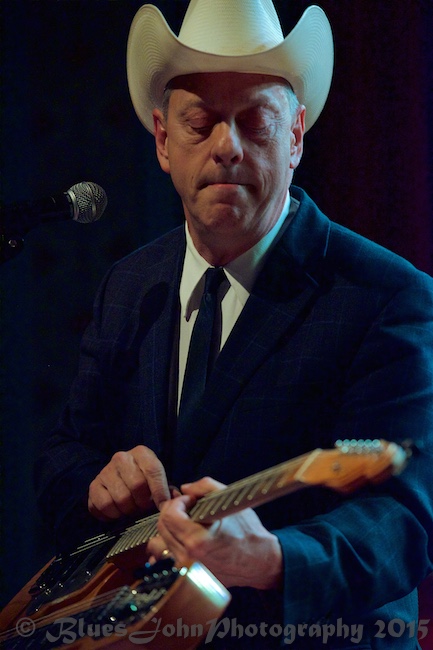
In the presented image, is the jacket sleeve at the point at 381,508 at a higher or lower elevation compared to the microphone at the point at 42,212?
lower

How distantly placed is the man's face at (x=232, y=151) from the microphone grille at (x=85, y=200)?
0.64ft

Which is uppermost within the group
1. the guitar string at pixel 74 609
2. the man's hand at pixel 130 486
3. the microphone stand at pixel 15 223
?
the microphone stand at pixel 15 223

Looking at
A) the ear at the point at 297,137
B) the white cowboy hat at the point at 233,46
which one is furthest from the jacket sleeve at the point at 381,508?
the white cowboy hat at the point at 233,46

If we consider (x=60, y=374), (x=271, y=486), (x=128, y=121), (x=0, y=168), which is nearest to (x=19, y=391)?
(x=60, y=374)

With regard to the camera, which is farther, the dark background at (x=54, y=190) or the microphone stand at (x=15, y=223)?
the dark background at (x=54, y=190)

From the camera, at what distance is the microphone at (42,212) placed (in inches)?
59.7

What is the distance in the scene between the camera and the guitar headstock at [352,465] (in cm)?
96

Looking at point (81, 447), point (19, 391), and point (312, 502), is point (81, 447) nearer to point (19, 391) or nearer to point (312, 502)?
point (312, 502)

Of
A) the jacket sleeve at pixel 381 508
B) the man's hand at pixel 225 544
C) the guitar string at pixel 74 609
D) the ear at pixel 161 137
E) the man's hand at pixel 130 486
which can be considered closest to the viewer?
the man's hand at pixel 225 544

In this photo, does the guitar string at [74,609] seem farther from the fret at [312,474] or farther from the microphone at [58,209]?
the microphone at [58,209]

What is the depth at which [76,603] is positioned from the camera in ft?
4.75

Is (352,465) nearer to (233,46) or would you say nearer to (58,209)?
(58,209)

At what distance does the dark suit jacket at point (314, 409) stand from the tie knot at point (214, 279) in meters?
0.10

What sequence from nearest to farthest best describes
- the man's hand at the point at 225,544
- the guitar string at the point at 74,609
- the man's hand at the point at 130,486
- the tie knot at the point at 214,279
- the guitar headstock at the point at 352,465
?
the guitar headstock at the point at 352,465, the man's hand at the point at 225,544, the guitar string at the point at 74,609, the man's hand at the point at 130,486, the tie knot at the point at 214,279
